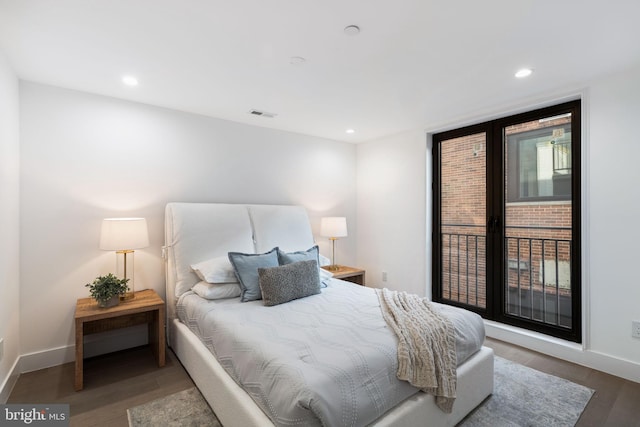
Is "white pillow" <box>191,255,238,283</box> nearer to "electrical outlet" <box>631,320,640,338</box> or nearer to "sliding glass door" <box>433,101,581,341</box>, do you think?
"sliding glass door" <box>433,101,581,341</box>

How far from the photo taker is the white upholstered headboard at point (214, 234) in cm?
295

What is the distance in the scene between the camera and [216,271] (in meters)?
2.71

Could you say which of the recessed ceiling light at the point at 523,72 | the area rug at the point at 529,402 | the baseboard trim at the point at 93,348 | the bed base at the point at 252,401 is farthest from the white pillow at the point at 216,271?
the recessed ceiling light at the point at 523,72

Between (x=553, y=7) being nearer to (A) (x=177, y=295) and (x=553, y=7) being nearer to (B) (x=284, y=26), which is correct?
(B) (x=284, y=26)

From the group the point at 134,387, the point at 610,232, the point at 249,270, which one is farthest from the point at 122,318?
the point at 610,232

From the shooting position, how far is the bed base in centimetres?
154

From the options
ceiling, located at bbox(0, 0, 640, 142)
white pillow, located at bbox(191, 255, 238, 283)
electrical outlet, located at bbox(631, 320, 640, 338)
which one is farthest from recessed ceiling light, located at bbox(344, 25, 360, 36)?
electrical outlet, located at bbox(631, 320, 640, 338)

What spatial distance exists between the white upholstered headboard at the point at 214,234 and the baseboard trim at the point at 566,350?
227 cm

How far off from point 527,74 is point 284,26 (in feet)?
6.37

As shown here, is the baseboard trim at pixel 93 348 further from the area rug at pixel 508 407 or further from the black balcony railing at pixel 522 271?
the black balcony railing at pixel 522 271

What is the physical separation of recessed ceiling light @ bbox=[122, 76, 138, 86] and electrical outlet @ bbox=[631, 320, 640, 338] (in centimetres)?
438

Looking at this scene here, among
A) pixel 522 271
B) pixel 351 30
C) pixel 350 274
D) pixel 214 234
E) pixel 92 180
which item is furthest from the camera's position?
pixel 350 274

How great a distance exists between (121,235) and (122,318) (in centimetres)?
82

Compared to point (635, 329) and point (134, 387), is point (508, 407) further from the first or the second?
point (134, 387)
